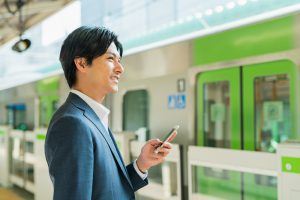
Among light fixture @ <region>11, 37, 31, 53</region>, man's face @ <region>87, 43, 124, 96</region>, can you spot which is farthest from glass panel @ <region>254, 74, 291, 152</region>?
light fixture @ <region>11, 37, 31, 53</region>

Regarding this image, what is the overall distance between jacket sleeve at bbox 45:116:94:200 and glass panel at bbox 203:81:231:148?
2.60m

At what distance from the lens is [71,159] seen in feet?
3.67

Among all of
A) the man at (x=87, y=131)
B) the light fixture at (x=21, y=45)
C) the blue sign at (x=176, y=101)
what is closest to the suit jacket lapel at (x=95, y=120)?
the man at (x=87, y=131)

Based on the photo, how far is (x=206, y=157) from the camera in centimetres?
333

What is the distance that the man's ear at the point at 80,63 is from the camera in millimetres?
1337

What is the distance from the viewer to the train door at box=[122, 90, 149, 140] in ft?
15.4

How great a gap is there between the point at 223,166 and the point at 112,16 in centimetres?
585

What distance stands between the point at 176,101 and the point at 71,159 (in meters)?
3.08

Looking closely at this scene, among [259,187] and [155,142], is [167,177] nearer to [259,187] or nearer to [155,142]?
[259,187]

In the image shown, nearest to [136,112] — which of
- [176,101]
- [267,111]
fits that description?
[176,101]

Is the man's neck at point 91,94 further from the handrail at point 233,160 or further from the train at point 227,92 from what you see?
the train at point 227,92

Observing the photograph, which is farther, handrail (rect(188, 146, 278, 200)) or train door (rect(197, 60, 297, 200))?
train door (rect(197, 60, 297, 200))

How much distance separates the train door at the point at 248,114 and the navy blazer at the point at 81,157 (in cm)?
217

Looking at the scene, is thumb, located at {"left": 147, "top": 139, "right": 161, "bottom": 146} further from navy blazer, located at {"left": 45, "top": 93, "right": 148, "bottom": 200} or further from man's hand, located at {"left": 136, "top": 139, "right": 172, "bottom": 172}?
navy blazer, located at {"left": 45, "top": 93, "right": 148, "bottom": 200}
